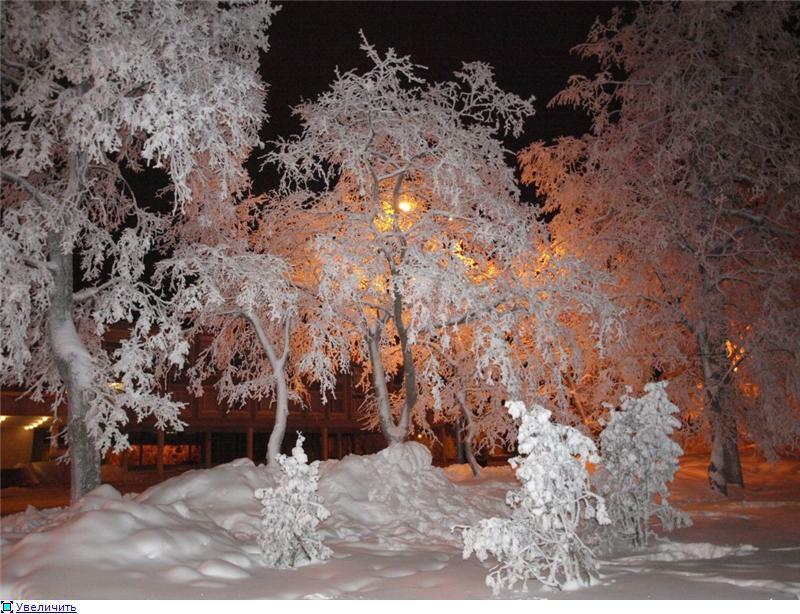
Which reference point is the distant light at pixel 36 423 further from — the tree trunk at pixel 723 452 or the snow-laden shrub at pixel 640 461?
the snow-laden shrub at pixel 640 461

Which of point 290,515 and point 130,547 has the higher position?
point 290,515

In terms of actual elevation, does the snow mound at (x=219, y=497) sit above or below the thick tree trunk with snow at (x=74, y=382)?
below

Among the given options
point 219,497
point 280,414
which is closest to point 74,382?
point 219,497

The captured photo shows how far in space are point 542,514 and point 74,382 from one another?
7.98 meters

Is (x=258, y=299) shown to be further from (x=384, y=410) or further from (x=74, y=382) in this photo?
(x=74, y=382)

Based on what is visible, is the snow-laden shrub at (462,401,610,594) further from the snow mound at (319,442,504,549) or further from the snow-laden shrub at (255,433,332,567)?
the snow mound at (319,442,504,549)

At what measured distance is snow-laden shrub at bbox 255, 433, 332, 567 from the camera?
8016 mm

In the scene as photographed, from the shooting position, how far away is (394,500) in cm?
1213

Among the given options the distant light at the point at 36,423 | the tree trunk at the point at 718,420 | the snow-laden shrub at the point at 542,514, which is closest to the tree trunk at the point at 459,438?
the tree trunk at the point at 718,420

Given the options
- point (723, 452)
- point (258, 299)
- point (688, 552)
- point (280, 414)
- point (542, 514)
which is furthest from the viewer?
point (723, 452)

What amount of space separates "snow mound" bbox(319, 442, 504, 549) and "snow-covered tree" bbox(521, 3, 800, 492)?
5695mm

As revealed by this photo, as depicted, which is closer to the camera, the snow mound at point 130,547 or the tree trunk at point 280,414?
the snow mound at point 130,547

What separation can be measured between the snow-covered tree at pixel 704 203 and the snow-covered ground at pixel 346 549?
10.9 ft

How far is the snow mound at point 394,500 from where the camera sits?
35.6ft
